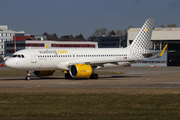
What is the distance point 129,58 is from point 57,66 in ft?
38.4

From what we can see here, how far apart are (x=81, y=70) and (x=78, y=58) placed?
4236 millimetres

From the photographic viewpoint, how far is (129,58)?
45062 millimetres

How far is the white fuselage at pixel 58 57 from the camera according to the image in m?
37.4

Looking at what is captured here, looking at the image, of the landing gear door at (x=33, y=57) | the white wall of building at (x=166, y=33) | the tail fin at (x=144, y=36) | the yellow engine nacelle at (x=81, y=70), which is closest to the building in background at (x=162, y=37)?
the white wall of building at (x=166, y=33)

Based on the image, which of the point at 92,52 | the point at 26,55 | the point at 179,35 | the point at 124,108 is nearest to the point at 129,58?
the point at 92,52

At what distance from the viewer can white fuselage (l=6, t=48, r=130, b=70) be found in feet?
123

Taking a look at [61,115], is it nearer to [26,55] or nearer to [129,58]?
[26,55]

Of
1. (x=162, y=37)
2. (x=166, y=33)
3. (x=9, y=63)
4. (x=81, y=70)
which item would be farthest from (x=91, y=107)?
(x=162, y=37)

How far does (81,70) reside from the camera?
3769cm

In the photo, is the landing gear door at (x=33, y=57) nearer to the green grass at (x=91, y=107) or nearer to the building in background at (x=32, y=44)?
the green grass at (x=91, y=107)

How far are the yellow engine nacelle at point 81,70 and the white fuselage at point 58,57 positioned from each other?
174 cm

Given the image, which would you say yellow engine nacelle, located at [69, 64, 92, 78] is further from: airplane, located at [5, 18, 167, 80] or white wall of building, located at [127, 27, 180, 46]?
white wall of building, located at [127, 27, 180, 46]

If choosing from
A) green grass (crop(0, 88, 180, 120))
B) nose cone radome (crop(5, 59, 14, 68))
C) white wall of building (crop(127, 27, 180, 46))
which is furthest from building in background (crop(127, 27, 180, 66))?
green grass (crop(0, 88, 180, 120))

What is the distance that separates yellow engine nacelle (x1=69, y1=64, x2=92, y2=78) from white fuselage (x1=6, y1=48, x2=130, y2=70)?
5.70ft
